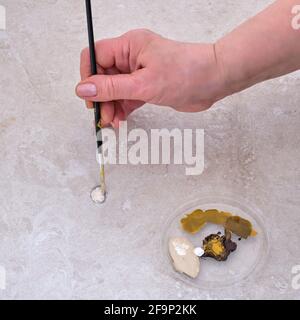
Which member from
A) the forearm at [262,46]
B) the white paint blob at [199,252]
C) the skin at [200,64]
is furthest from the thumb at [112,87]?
the white paint blob at [199,252]

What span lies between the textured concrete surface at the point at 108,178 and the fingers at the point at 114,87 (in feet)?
0.44

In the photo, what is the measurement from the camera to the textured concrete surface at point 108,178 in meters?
0.78

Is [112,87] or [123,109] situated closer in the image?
[112,87]

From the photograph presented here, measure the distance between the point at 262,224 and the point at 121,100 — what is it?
281 millimetres

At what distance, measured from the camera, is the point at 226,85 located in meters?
0.81

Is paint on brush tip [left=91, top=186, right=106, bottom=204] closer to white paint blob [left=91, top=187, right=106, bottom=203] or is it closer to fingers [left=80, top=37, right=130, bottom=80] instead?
white paint blob [left=91, top=187, right=106, bottom=203]

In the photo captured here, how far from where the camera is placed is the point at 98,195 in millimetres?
841

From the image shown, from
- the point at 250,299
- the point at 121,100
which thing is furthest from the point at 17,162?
the point at 250,299

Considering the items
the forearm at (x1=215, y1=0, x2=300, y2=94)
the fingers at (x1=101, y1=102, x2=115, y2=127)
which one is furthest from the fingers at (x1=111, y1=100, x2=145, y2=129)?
the forearm at (x1=215, y1=0, x2=300, y2=94)

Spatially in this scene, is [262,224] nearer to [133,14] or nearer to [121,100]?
[121,100]

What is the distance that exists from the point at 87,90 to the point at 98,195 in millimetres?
166

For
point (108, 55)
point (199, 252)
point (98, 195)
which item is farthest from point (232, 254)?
point (108, 55)

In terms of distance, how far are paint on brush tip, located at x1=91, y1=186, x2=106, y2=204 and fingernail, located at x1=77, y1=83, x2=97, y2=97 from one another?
0.15m

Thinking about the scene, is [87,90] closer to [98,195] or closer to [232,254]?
[98,195]
